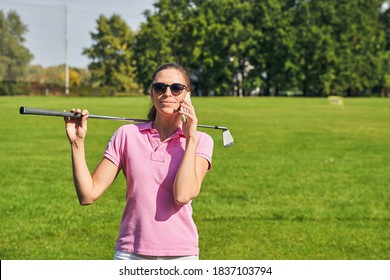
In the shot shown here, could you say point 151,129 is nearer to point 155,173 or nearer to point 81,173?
point 155,173

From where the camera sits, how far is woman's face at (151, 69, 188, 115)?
2.96 m

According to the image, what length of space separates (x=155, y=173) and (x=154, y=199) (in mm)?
132

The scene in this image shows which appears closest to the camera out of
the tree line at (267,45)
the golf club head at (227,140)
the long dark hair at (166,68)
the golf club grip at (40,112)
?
the golf club grip at (40,112)

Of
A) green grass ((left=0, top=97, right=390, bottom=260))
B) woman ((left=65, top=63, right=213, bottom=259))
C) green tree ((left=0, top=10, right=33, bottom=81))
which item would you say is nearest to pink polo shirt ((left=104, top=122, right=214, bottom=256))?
woman ((left=65, top=63, right=213, bottom=259))

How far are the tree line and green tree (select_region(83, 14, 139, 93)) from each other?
4451 millimetres

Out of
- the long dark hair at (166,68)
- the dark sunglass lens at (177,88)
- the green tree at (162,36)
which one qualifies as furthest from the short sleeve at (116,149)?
the green tree at (162,36)

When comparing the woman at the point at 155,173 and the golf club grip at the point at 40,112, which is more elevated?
the golf club grip at the point at 40,112

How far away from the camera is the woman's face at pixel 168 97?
2961mm

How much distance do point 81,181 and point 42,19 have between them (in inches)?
3713

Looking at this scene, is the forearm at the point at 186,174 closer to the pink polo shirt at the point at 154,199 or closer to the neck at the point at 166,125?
the pink polo shirt at the point at 154,199

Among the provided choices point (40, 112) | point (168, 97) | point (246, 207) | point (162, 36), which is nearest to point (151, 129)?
point (168, 97)

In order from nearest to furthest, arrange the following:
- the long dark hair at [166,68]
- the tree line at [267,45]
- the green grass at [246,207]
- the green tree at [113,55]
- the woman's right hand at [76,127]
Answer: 1. the woman's right hand at [76,127]
2. the long dark hair at [166,68]
3. the green grass at [246,207]
4. the tree line at [267,45]
5. the green tree at [113,55]

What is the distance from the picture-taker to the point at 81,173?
299 cm

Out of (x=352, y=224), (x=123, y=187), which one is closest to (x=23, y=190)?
(x=123, y=187)
